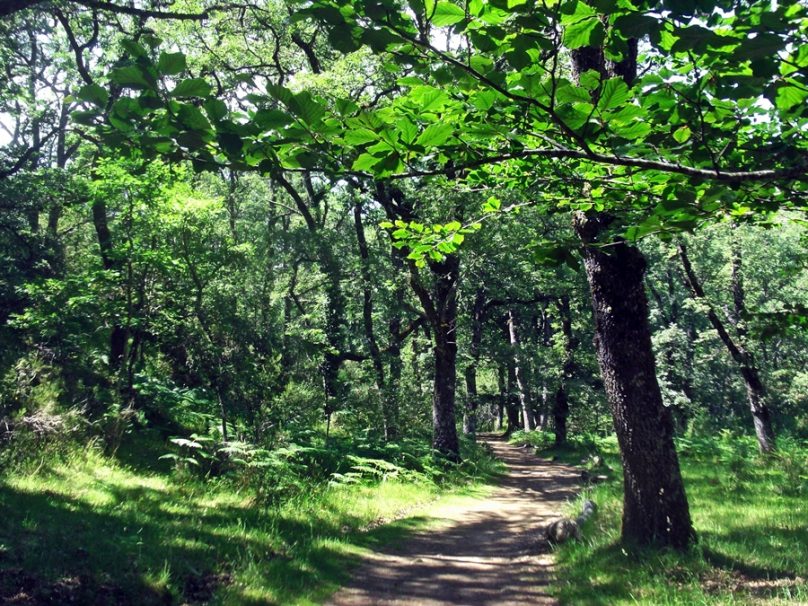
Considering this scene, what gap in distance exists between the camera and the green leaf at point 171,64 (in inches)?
54.7

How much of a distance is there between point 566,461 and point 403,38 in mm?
21351

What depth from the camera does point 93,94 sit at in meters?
1.52

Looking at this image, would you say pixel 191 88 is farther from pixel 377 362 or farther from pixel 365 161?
pixel 377 362

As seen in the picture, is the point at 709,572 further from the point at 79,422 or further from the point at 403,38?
the point at 79,422

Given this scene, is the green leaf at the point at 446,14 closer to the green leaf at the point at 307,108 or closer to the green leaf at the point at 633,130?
the green leaf at the point at 307,108

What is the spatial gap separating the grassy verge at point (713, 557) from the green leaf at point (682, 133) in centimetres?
399

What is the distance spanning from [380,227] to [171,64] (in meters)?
12.6

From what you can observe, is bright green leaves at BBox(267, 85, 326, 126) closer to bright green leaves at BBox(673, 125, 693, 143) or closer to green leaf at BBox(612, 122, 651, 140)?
green leaf at BBox(612, 122, 651, 140)

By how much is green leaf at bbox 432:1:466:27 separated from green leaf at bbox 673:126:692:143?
1.21m

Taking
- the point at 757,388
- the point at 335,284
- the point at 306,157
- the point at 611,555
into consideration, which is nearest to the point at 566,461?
the point at 757,388

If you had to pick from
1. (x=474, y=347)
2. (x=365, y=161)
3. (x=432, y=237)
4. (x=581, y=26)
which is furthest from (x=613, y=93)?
(x=474, y=347)

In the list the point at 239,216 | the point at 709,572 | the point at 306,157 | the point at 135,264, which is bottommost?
the point at 709,572

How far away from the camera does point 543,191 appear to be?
393 centimetres

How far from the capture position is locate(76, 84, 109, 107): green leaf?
1505mm
